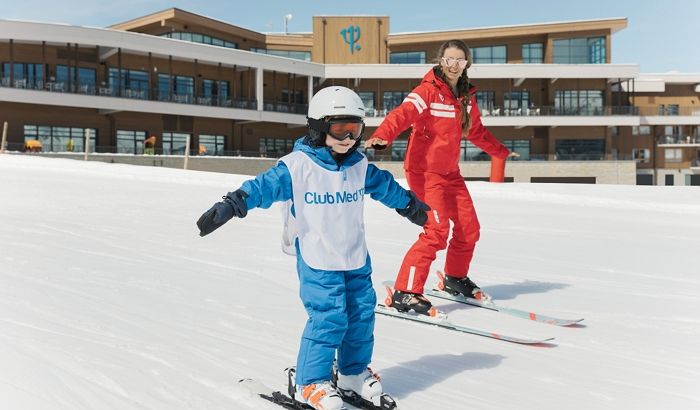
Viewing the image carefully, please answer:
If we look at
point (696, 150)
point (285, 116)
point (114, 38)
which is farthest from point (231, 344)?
point (696, 150)

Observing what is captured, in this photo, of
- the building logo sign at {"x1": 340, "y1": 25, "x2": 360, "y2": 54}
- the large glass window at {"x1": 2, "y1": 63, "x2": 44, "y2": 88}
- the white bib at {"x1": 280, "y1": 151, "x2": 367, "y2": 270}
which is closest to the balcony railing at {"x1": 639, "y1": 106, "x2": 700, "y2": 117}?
the building logo sign at {"x1": 340, "y1": 25, "x2": 360, "y2": 54}

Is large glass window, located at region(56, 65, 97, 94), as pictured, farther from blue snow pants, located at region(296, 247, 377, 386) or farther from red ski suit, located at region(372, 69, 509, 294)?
blue snow pants, located at region(296, 247, 377, 386)

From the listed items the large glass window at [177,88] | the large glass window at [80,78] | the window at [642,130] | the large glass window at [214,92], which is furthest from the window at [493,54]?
the large glass window at [80,78]

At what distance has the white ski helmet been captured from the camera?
2.58 metres

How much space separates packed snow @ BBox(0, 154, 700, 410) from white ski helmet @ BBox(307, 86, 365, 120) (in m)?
1.30

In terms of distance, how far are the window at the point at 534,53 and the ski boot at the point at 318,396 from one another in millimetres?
45480

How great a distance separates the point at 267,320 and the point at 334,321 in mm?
1596

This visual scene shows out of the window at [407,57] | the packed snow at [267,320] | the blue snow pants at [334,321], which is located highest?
the window at [407,57]

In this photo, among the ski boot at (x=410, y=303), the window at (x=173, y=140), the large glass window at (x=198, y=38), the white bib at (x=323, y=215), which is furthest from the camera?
the large glass window at (x=198, y=38)

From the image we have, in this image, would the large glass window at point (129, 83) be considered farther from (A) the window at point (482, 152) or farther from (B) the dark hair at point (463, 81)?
(B) the dark hair at point (463, 81)

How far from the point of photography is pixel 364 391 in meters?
2.58

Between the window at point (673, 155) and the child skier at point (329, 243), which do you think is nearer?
the child skier at point (329, 243)

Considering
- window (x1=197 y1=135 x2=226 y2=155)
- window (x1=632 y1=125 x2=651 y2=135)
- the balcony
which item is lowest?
window (x1=197 y1=135 x2=226 y2=155)

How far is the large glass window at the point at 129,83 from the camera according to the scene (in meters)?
33.0
